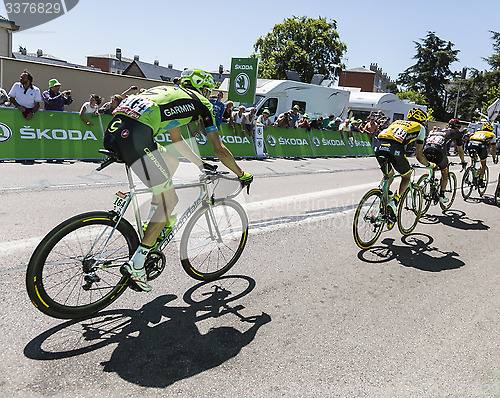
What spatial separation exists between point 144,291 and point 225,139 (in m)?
11.2

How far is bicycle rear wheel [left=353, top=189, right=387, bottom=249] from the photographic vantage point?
18.6 feet

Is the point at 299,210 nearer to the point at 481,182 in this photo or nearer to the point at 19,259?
the point at 19,259

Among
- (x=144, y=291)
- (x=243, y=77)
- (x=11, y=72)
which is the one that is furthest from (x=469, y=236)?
(x=11, y=72)

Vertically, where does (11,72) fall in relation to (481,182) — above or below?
above

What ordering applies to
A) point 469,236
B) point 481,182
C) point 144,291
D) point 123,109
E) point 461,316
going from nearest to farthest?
point 123,109, point 144,291, point 461,316, point 469,236, point 481,182

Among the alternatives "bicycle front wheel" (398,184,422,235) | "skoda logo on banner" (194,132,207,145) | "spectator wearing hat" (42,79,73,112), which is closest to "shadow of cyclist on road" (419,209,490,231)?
"bicycle front wheel" (398,184,422,235)

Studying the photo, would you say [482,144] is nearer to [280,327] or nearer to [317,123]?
[280,327]

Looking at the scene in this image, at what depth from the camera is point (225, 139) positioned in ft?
47.5

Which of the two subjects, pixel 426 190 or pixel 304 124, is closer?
pixel 426 190

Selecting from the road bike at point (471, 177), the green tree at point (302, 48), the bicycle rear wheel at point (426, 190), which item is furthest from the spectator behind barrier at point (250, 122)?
the green tree at point (302, 48)

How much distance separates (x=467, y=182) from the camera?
10.1 metres

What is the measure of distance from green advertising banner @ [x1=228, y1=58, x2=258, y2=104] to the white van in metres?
1.79

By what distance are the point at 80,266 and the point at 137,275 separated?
17.6 inches

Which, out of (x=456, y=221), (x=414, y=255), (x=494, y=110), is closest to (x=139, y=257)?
(x=414, y=255)
